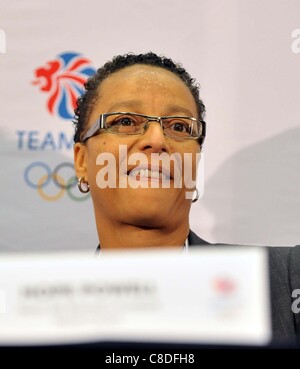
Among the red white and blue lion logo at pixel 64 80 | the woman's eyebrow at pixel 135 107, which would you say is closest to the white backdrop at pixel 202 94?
the red white and blue lion logo at pixel 64 80

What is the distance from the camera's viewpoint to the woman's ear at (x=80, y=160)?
5.02 feet

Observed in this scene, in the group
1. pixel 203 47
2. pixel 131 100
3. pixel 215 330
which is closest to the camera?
pixel 215 330

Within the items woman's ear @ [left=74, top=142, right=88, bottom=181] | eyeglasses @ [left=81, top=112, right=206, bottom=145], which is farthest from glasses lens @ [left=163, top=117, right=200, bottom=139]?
woman's ear @ [left=74, top=142, right=88, bottom=181]

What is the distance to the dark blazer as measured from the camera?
1.38 meters

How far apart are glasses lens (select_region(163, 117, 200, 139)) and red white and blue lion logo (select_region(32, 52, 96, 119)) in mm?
260

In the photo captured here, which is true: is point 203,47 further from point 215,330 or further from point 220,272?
point 215,330

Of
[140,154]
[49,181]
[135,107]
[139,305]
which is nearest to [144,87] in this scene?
[135,107]

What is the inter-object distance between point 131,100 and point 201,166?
0.24 metres

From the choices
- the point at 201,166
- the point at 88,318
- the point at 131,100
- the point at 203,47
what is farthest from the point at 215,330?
the point at 203,47

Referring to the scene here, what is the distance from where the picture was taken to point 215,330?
134 centimetres

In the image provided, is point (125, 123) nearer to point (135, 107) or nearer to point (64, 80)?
point (135, 107)

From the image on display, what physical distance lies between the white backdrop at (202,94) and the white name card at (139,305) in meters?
0.18

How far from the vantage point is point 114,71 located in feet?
5.02

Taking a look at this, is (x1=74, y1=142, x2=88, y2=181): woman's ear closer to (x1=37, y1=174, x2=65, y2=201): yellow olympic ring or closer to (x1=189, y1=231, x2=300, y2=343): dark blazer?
(x1=37, y1=174, x2=65, y2=201): yellow olympic ring
